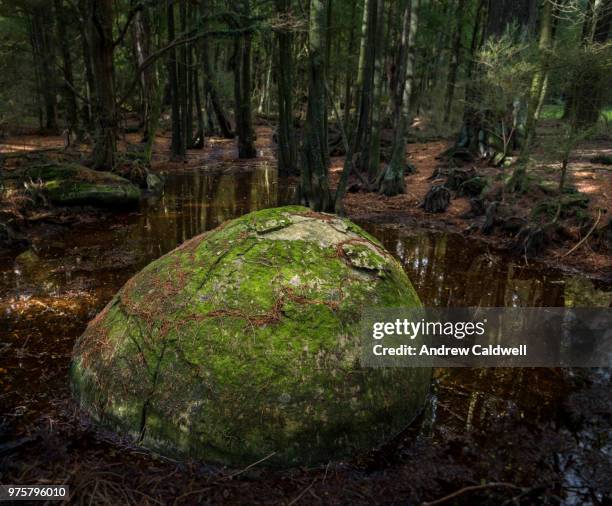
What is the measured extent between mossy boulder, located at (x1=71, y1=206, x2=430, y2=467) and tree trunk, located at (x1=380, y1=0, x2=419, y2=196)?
9.53 metres

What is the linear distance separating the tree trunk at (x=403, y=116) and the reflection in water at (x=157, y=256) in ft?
10.6

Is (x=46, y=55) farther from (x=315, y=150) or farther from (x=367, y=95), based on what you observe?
(x=315, y=150)

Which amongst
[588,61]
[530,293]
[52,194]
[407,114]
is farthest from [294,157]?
[530,293]

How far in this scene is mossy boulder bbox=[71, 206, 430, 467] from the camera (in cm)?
326

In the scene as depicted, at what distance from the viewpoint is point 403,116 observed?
43.6 ft

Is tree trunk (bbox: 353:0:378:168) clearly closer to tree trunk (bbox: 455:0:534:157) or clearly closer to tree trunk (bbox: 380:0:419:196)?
tree trunk (bbox: 380:0:419:196)

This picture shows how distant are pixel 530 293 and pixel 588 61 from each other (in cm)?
468

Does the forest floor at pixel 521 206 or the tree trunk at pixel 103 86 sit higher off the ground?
the tree trunk at pixel 103 86

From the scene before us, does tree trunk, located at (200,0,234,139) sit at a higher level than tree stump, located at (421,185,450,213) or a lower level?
higher

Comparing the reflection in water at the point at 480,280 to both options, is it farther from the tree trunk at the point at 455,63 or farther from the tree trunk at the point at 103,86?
the tree trunk at the point at 455,63

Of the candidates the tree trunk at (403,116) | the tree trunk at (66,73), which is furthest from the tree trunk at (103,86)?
the tree trunk at (403,116)

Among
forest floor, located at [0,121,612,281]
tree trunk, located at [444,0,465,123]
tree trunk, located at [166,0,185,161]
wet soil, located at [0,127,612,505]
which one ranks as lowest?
wet soil, located at [0,127,612,505]

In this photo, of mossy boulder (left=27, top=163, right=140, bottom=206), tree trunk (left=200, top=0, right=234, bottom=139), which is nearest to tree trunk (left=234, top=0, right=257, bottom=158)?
tree trunk (left=200, top=0, right=234, bottom=139)

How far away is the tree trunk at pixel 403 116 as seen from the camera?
13117 mm
